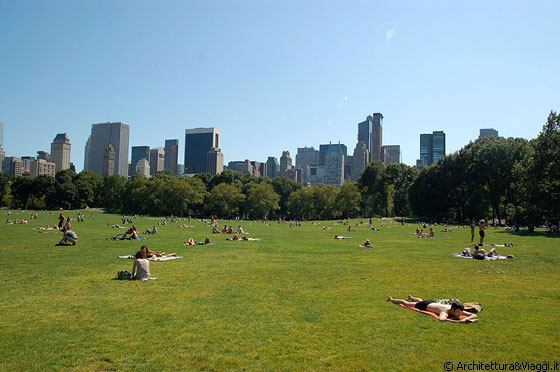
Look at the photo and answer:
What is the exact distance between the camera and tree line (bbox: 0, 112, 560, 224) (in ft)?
158

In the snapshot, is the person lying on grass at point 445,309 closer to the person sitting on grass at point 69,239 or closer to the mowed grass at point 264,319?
the mowed grass at point 264,319

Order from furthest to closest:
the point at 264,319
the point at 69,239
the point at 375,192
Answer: the point at 375,192 → the point at 69,239 → the point at 264,319

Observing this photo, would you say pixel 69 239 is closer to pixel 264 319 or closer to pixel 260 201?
pixel 264 319

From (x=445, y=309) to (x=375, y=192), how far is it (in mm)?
92798

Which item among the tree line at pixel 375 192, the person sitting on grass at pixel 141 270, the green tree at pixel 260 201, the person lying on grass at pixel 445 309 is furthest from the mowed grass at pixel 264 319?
the green tree at pixel 260 201

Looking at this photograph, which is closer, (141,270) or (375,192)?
(141,270)

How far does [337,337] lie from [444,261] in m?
13.5

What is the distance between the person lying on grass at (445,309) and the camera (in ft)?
30.3

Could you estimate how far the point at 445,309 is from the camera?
31.8 ft

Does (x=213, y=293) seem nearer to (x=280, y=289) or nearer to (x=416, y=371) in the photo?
(x=280, y=289)

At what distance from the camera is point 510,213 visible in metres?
55.6

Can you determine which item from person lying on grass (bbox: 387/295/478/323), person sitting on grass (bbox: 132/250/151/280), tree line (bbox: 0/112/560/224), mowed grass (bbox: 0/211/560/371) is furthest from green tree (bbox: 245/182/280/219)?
person lying on grass (bbox: 387/295/478/323)

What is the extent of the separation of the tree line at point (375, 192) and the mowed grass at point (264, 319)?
3744 centimetres

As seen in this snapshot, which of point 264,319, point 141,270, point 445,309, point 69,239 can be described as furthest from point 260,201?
point 264,319
